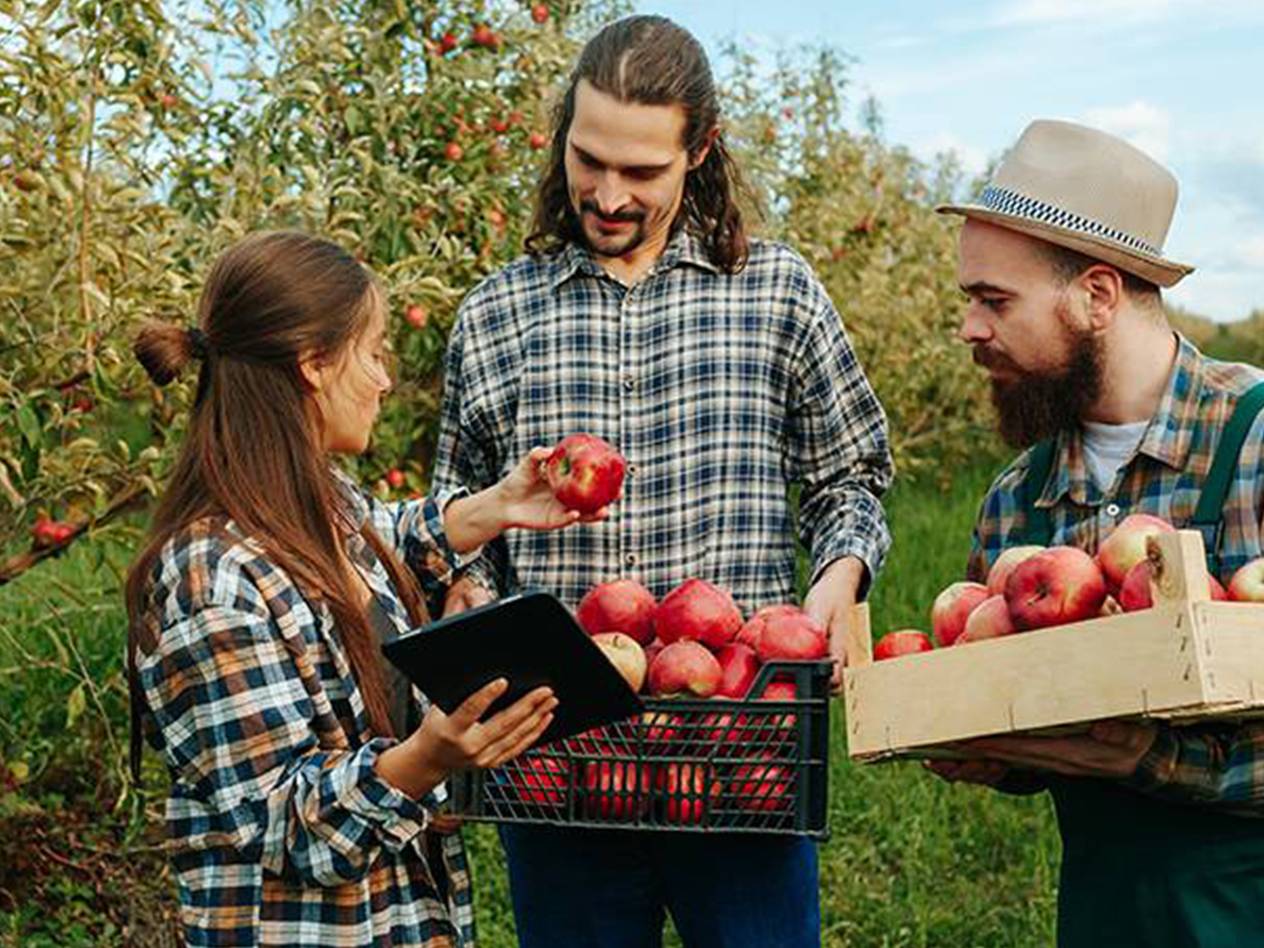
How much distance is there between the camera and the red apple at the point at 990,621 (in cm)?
247

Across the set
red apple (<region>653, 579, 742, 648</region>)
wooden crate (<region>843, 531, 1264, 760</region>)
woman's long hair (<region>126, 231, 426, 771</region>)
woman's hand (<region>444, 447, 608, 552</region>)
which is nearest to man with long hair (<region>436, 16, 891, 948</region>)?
woman's hand (<region>444, 447, 608, 552</region>)

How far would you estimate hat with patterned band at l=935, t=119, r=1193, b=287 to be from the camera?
2771 mm

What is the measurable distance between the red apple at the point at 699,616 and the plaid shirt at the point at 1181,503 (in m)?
0.41

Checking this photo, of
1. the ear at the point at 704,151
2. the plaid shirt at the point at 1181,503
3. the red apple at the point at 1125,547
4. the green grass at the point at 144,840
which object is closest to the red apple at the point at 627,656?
the plaid shirt at the point at 1181,503

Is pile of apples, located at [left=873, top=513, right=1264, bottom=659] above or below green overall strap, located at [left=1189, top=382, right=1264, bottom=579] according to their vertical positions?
below

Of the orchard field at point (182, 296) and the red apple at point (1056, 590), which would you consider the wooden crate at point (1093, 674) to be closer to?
the red apple at point (1056, 590)

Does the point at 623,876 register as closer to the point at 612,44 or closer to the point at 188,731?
the point at 188,731

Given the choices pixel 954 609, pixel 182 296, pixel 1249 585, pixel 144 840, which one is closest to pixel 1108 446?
pixel 954 609

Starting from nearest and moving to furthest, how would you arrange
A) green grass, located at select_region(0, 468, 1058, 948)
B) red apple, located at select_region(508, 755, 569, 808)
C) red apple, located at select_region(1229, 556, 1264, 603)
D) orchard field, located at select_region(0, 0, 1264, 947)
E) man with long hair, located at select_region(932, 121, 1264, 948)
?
red apple, located at select_region(1229, 556, 1264, 603) < man with long hair, located at select_region(932, 121, 1264, 948) < red apple, located at select_region(508, 755, 569, 808) < orchard field, located at select_region(0, 0, 1264, 947) < green grass, located at select_region(0, 468, 1058, 948)

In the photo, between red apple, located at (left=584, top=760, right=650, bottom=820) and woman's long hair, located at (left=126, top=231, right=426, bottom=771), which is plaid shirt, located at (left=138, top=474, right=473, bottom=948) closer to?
woman's long hair, located at (left=126, top=231, right=426, bottom=771)

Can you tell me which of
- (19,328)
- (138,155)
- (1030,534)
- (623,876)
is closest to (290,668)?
(623,876)

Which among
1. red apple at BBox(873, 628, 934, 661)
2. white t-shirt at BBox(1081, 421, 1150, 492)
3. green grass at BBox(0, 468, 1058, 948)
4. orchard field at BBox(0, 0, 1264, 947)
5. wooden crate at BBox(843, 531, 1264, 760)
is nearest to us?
wooden crate at BBox(843, 531, 1264, 760)

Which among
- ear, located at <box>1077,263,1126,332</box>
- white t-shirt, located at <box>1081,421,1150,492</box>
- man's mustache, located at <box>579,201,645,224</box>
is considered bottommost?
white t-shirt, located at <box>1081,421,1150,492</box>

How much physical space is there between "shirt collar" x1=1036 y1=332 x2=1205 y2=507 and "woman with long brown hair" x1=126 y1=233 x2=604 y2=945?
0.87m
